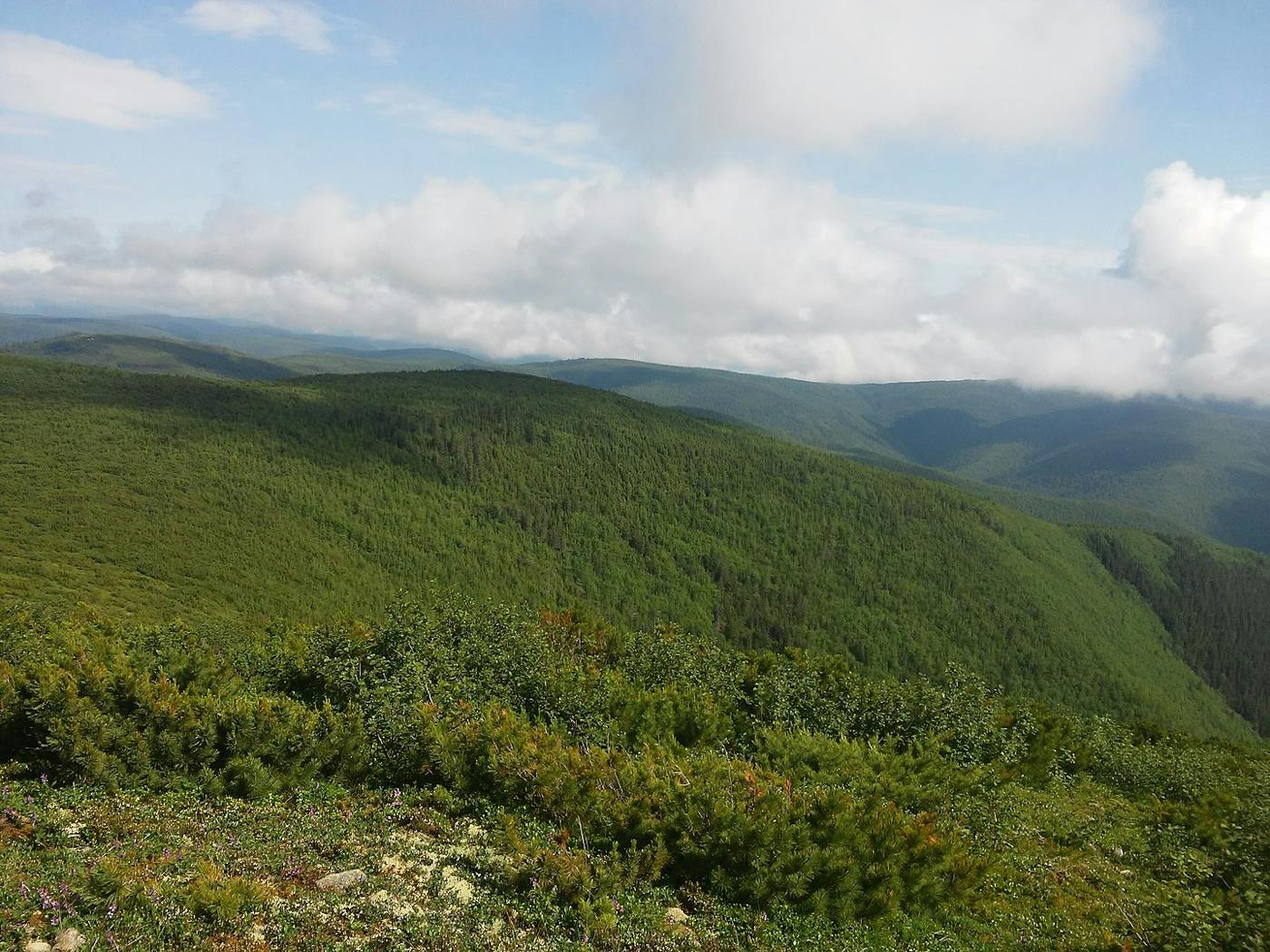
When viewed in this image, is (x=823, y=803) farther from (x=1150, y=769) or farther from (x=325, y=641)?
(x=1150, y=769)

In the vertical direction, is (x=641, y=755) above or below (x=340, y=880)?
below

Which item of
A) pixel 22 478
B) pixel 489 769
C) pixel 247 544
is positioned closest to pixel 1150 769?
pixel 489 769

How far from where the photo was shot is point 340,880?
1841 cm

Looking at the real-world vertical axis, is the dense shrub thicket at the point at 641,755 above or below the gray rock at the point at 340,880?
below

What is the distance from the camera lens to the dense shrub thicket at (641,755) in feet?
72.0

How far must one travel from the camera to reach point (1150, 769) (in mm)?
54500

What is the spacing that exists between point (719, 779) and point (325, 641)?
98.3 ft

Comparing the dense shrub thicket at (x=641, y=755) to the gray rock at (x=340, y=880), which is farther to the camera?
the dense shrub thicket at (x=641, y=755)

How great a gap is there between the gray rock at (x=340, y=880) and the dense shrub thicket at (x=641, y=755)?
5.20 meters

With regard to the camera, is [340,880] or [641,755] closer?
[340,880]

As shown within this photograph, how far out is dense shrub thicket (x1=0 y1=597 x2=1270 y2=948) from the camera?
2194cm

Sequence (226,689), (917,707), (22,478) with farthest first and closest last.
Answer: (22,478), (917,707), (226,689)

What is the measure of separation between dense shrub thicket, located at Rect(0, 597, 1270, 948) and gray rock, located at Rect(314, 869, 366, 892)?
17.0ft

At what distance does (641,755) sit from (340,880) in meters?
15.6
